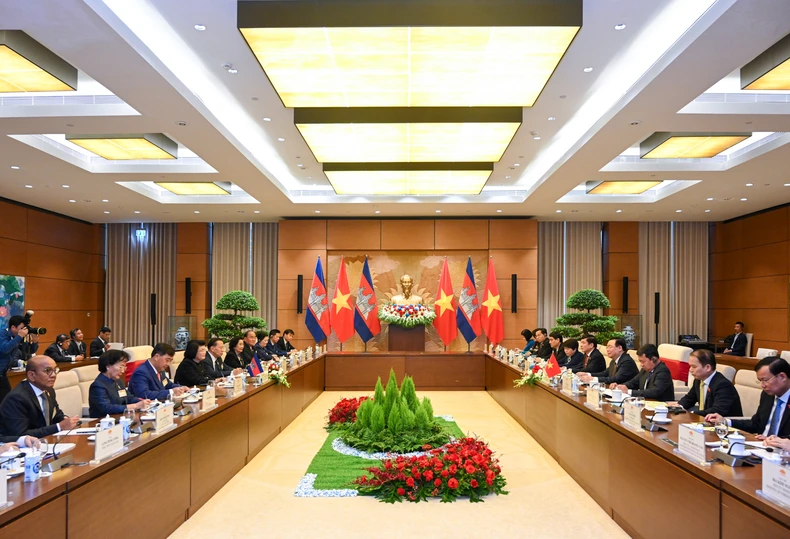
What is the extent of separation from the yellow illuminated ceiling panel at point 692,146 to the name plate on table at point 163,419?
20.4ft

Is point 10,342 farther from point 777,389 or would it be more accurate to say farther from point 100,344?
point 777,389

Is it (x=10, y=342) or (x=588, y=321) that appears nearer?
(x=10, y=342)

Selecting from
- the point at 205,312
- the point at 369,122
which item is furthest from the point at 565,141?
the point at 205,312

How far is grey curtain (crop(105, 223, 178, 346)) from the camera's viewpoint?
545 inches

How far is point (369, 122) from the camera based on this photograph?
671 centimetres

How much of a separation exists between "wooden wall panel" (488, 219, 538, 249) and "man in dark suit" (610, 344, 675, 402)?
712cm

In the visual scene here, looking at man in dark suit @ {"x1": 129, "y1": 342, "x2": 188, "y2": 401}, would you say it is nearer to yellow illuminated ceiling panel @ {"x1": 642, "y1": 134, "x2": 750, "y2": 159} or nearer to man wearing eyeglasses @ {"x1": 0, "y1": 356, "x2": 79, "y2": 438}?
man wearing eyeglasses @ {"x1": 0, "y1": 356, "x2": 79, "y2": 438}

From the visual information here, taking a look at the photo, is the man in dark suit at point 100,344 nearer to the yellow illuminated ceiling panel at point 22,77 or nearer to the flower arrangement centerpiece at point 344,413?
the flower arrangement centerpiece at point 344,413

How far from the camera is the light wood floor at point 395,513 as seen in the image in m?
3.95

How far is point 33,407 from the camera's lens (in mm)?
3666

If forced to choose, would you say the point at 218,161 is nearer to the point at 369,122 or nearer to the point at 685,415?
the point at 369,122

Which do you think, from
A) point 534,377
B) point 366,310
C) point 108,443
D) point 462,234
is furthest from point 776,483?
point 462,234

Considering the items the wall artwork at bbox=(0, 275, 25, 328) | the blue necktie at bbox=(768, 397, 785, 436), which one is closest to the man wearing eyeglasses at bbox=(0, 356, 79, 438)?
the blue necktie at bbox=(768, 397, 785, 436)

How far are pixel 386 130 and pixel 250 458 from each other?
153 inches
